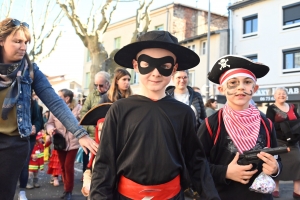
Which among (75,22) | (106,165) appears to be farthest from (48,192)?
(75,22)

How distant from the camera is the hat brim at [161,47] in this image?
2033 mm

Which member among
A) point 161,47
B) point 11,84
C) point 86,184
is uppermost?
point 161,47

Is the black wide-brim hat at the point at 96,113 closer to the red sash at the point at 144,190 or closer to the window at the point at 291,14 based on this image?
the red sash at the point at 144,190

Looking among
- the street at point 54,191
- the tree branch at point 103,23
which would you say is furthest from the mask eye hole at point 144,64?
the tree branch at point 103,23

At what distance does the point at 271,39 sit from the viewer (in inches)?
843

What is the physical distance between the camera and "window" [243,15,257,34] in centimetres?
2275

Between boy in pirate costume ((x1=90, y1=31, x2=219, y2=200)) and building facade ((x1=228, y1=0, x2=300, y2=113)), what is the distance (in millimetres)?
19533

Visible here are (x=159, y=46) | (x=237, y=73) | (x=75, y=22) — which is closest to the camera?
(x=159, y=46)

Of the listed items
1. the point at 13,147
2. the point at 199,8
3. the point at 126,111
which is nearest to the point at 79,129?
the point at 13,147

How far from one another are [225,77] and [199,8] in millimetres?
28981

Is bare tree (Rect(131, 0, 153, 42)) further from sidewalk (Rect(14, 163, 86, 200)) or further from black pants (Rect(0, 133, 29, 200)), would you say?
black pants (Rect(0, 133, 29, 200))

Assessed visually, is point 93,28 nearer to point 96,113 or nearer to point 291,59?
point 96,113

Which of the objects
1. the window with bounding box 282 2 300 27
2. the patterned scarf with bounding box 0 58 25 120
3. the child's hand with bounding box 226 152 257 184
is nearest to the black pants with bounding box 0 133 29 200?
the patterned scarf with bounding box 0 58 25 120

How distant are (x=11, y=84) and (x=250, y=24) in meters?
22.9
